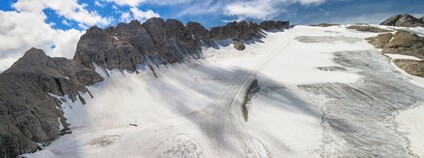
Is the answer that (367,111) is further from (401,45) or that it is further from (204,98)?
(401,45)

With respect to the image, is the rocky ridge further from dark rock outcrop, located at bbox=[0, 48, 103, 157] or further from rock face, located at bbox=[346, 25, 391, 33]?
dark rock outcrop, located at bbox=[0, 48, 103, 157]

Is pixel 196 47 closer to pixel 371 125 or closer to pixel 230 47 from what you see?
pixel 230 47

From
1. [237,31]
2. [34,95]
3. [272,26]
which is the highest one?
[272,26]

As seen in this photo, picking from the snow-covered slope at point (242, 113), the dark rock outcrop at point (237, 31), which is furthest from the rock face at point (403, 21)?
the snow-covered slope at point (242, 113)

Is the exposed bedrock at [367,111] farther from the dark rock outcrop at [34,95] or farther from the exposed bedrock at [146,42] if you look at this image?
the dark rock outcrop at [34,95]

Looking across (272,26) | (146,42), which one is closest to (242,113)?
(146,42)

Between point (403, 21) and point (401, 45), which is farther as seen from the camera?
point (403, 21)

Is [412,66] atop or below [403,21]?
below

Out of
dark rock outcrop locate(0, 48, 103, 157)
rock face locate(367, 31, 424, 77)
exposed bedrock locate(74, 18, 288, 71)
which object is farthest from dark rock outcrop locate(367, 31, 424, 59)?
dark rock outcrop locate(0, 48, 103, 157)
